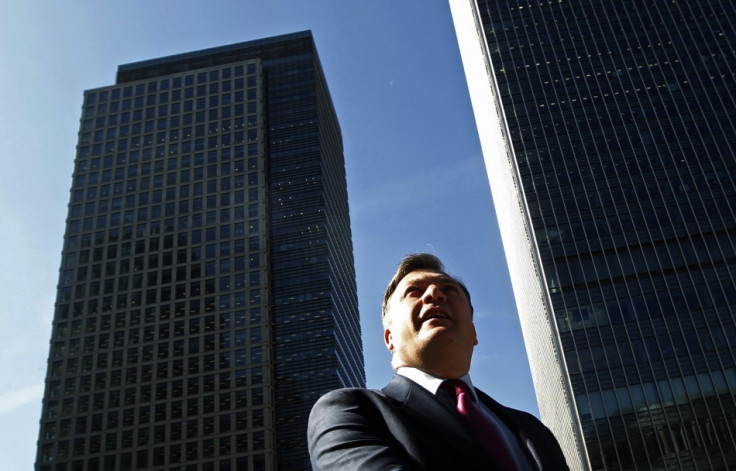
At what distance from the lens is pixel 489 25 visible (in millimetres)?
95375

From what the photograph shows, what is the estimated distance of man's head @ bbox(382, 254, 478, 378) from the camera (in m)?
3.34

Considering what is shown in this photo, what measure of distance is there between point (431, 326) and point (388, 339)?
510 millimetres

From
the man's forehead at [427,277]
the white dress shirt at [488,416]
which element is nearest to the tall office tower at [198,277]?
the man's forehead at [427,277]

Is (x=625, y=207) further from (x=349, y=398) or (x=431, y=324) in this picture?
(x=349, y=398)

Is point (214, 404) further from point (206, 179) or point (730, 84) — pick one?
point (730, 84)

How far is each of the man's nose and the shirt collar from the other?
374 mm

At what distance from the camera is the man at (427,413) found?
2.74 m

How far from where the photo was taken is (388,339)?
12.6 ft

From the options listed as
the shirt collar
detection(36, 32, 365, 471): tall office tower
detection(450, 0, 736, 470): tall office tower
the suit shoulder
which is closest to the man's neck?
the shirt collar

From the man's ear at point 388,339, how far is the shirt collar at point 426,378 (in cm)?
31

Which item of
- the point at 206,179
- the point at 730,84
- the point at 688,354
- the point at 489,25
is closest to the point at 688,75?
the point at 730,84

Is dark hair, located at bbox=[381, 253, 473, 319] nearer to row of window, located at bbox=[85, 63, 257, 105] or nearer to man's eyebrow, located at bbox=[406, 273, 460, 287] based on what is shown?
man's eyebrow, located at bbox=[406, 273, 460, 287]

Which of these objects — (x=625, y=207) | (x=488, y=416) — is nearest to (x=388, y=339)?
(x=488, y=416)

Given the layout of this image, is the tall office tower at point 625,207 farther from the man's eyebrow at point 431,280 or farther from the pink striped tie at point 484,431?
the pink striped tie at point 484,431
